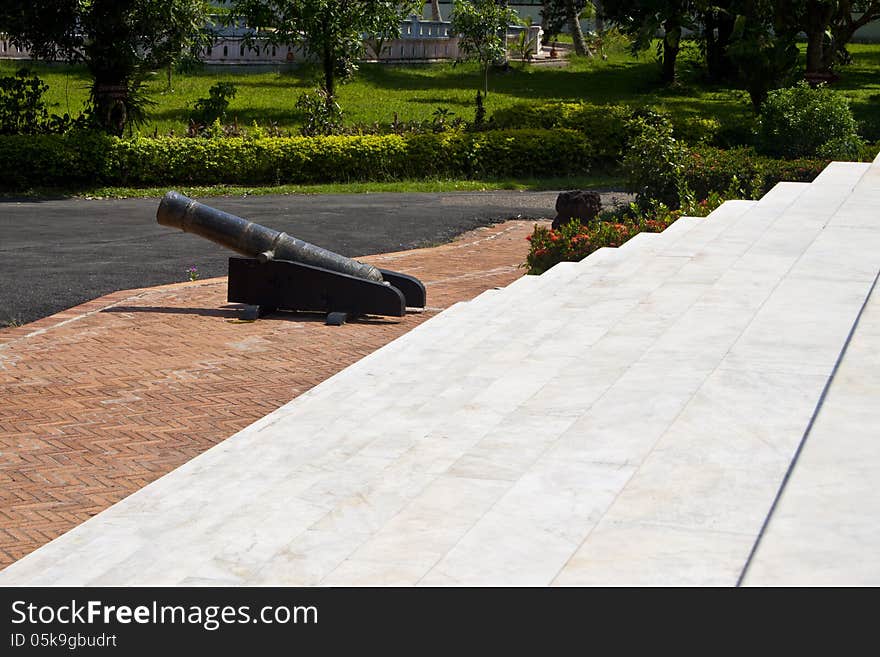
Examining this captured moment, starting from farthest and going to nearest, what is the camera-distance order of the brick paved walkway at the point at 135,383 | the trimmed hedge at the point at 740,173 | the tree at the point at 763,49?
the tree at the point at 763,49 < the trimmed hedge at the point at 740,173 < the brick paved walkway at the point at 135,383

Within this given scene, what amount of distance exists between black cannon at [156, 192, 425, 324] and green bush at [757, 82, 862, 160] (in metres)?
9.37

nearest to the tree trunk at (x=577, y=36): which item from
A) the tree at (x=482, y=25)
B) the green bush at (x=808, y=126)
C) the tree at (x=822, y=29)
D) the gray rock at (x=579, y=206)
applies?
the tree at (x=482, y=25)

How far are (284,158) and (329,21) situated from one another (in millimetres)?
5569

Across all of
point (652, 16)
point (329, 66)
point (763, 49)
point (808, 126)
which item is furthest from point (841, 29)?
point (329, 66)

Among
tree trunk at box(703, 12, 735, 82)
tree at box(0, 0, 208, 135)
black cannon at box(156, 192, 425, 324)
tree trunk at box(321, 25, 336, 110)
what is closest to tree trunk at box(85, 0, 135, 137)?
tree at box(0, 0, 208, 135)

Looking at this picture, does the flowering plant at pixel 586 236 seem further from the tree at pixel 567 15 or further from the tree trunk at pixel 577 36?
the tree trunk at pixel 577 36

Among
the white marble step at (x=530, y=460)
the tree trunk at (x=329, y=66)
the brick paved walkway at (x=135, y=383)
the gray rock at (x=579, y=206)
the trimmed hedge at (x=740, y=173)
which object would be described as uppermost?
the tree trunk at (x=329, y=66)

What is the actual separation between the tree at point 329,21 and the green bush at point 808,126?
12.1 meters

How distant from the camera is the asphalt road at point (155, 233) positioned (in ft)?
46.4

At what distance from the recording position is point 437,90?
38.9 metres

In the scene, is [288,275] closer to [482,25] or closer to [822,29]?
[822,29]

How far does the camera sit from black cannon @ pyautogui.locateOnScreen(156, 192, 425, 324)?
12.4 metres
